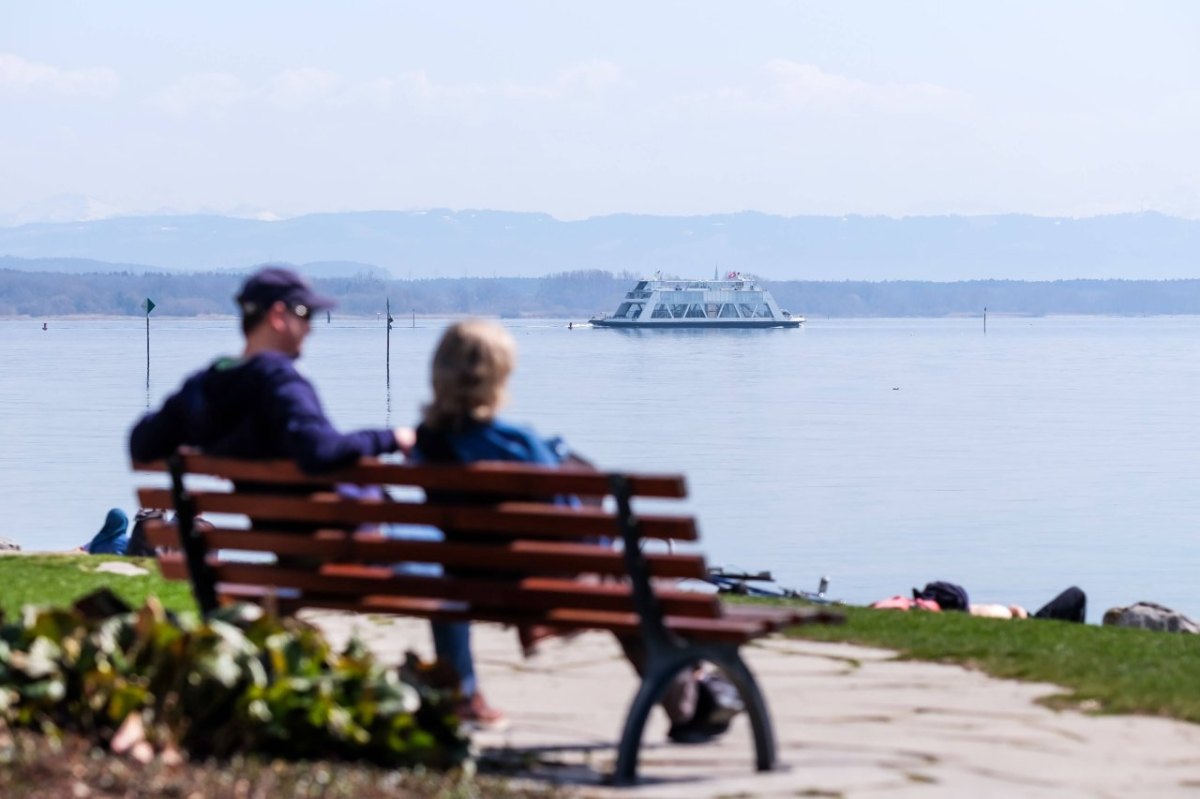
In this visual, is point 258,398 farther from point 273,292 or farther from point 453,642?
point 453,642

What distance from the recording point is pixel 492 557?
5.29 m

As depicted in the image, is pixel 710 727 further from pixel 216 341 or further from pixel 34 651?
pixel 216 341

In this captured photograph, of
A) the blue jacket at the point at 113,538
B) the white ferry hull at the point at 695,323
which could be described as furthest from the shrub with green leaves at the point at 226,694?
the white ferry hull at the point at 695,323

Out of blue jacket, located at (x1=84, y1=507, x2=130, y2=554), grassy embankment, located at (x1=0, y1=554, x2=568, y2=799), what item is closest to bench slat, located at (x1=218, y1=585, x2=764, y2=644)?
grassy embankment, located at (x1=0, y1=554, x2=568, y2=799)

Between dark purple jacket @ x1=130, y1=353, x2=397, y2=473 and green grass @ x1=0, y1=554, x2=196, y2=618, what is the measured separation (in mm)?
2640

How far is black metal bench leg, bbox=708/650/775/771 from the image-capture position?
5.22 meters

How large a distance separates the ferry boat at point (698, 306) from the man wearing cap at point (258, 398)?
142185mm

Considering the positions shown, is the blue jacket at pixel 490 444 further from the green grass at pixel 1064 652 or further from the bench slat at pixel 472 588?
the green grass at pixel 1064 652

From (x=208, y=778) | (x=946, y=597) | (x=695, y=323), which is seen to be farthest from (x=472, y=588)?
(x=695, y=323)

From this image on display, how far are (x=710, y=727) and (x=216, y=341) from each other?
173 m

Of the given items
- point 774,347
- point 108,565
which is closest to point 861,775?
point 108,565

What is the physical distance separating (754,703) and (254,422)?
148 cm

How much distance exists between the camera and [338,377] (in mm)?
95688

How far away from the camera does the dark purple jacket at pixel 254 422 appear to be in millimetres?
5414
